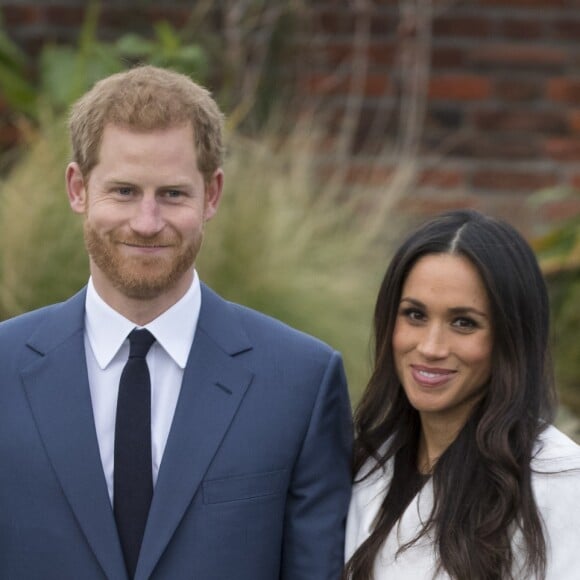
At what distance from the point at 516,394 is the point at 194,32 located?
14.8ft

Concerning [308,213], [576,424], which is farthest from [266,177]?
[576,424]

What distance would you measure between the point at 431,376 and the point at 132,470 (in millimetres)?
798

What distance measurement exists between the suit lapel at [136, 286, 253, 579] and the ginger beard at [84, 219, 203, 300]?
0.23 meters

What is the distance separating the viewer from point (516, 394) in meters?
3.54

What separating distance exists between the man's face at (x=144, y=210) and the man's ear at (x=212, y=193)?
8 centimetres

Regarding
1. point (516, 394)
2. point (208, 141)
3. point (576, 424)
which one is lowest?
point (576, 424)

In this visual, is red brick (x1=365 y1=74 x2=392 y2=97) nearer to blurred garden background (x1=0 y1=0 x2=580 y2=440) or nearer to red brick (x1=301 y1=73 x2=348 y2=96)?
blurred garden background (x1=0 y1=0 x2=580 y2=440)

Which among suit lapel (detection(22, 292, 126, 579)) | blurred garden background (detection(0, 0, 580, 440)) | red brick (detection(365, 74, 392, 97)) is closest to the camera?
suit lapel (detection(22, 292, 126, 579))

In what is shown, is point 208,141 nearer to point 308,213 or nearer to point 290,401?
point 290,401

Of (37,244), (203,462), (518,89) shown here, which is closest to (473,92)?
(518,89)

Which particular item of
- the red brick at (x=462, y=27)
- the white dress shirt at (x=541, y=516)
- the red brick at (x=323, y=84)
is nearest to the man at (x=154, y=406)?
the white dress shirt at (x=541, y=516)

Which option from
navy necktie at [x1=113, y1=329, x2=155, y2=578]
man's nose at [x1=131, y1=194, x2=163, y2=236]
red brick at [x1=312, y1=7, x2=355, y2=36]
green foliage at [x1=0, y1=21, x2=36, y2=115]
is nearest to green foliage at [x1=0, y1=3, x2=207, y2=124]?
green foliage at [x1=0, y1=21, x2=36, y2=115]

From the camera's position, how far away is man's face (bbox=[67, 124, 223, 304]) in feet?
11.0

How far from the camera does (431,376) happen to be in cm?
357
